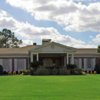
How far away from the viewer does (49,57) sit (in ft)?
237

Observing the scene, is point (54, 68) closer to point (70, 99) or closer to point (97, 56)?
point (97, 56)

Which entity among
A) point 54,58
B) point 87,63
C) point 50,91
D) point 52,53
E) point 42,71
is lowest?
point 50,91

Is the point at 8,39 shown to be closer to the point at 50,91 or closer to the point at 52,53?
the point at 52,53

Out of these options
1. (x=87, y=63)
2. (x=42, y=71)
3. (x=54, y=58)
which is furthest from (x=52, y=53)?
(x=87, y=63)

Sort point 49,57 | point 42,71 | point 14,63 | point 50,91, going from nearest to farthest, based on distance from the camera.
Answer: point 50,91 < point 42,71 < point 14,63 < point 49,57

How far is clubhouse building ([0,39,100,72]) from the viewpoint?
67.0 metres

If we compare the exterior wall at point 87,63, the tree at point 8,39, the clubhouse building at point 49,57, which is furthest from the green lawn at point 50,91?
the tree at point 8,39

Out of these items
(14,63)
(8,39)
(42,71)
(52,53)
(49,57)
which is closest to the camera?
(42,71)

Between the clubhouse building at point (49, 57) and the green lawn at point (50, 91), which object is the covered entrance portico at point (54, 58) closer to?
the clubhouse building at point (49, 57)

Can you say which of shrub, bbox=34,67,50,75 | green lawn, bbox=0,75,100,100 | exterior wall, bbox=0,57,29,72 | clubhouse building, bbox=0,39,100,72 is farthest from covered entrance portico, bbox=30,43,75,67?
green lawn, bbox=0,75,100,100

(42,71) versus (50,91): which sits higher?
(42,71)

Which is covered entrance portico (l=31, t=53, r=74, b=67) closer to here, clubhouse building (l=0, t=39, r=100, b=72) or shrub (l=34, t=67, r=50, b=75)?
clubhouse building (l=0, t=39, r=100, b=72)

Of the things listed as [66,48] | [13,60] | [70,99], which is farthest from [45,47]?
[70,99]

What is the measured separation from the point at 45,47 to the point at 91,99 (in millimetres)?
48657
